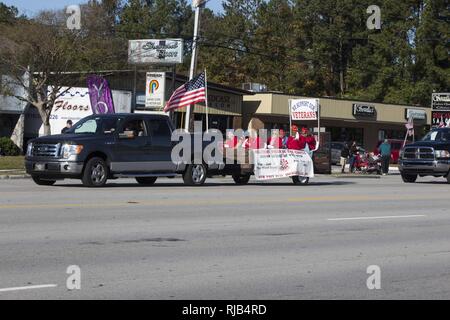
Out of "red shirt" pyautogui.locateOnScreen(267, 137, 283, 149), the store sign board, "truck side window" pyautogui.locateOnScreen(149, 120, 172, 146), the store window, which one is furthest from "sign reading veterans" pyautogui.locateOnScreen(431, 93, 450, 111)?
"truck side window" pyautogui.locateOnScreen(149, 120, 172, 146)

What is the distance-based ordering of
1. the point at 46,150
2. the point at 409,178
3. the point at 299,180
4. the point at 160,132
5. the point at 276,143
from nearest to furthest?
the point at 46,150 < the point at 160,132 < the point at 299,180 < the point at 276,143 < the point at 409,178

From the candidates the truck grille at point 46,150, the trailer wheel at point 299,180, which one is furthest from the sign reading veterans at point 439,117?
the truck grille at point 46,150

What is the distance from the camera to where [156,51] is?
163 ft

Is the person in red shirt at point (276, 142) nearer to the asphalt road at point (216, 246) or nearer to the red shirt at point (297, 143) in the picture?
the red shirt at point (297, 143)

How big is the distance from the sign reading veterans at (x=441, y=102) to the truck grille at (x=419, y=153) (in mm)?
24075

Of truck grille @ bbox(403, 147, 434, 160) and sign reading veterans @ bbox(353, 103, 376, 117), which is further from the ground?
sign reading veterans @ bbox(353, 103, 376, 117)

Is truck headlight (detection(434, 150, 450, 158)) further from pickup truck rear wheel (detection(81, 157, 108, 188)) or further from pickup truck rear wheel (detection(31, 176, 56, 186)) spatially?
pickup truck rear wheel (detection(31, 176, 56, 186))

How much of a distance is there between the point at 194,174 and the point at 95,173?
3.37 meters

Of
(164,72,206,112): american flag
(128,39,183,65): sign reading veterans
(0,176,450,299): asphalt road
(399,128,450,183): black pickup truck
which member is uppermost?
(128,39,183,65): sign reading veterans

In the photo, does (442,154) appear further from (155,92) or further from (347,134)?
(347,134)

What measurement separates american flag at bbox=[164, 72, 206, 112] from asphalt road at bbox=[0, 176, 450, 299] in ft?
41.9

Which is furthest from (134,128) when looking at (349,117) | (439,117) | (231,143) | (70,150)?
(349,117)

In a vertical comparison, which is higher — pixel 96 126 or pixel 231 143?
pixel 96 126

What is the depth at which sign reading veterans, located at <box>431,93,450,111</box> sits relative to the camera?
5303 cm
